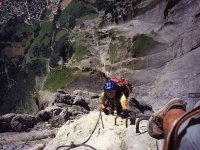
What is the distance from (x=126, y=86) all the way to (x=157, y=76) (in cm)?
2661

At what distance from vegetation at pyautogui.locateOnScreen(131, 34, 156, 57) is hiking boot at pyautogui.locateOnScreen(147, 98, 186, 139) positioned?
4275 cm

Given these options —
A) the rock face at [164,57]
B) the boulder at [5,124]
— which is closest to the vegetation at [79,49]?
the rock face at [164,57]

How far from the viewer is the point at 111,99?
1256 centimetres

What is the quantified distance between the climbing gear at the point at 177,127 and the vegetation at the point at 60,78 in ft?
125

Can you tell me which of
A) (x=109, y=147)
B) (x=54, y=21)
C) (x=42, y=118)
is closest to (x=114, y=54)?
(x=42, y=118)

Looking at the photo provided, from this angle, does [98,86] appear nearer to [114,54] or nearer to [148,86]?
[148,86]

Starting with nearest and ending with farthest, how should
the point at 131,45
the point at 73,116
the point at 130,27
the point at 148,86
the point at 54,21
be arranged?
the point at 73,116
the point at 148,86
the point at 131,45
the point at 130,27
the point at 54,21

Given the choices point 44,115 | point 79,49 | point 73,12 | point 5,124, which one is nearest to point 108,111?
point 44,115

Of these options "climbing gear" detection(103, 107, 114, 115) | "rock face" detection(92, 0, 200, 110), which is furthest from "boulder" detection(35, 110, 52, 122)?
"climbing gear" detection(103, 107, 114, 115)

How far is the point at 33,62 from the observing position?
121 metres

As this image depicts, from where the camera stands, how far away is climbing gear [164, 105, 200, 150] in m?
3.31

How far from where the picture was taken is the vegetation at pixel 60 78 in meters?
43.0

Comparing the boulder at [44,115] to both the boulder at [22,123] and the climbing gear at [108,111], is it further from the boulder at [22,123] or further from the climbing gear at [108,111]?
the climbing gear at [108,111]

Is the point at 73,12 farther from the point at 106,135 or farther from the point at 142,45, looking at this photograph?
the point at 106,135
